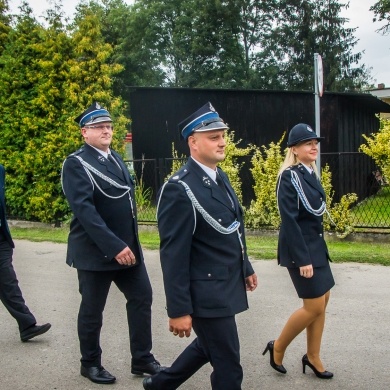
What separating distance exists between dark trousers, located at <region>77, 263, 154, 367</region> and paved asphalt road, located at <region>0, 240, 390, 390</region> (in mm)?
215

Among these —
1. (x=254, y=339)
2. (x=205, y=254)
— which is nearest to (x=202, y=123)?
(x=205, y=254)

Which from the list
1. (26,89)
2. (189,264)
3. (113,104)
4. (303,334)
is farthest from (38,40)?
(189,264)

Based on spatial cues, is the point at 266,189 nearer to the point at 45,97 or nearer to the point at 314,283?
the point at 45,97

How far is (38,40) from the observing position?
13.3 m

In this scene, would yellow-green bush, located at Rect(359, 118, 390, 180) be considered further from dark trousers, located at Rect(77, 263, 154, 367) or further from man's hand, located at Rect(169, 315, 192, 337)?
man's hand, located at Rect(169, 315, 192, 337)

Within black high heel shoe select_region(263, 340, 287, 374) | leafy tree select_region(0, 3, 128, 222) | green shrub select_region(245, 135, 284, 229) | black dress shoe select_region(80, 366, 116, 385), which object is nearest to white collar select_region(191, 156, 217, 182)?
black high heel shoe select_region(263, 340, 287, 374)

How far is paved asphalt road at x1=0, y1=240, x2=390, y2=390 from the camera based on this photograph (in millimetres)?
4484

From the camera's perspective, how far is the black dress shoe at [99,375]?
14.6ft

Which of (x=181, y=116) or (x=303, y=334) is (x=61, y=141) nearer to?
(x=181, y=116)

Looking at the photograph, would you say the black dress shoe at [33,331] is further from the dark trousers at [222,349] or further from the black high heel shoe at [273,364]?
the dark trousers at [222,349]

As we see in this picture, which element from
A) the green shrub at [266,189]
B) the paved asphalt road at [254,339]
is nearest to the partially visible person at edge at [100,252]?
the paved asphalt road at [254,339]

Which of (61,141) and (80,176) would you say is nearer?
(80,176)

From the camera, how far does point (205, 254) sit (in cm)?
338

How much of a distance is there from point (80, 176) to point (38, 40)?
983 centimetres
